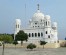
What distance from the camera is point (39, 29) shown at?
87.2 meters

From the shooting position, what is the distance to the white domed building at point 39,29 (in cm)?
8436

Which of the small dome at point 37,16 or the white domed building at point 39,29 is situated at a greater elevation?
the small dome at point 37,16

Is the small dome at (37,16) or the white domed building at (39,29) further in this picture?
the small dome at (37,16)

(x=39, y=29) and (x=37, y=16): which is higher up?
(x=37, y=16)

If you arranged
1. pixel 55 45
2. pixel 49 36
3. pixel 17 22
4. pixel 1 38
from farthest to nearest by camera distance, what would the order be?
pixel 17 22, pixel 49 36, pixel 55 45, pixel 1 38

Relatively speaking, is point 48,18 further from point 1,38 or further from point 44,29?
point 1,38

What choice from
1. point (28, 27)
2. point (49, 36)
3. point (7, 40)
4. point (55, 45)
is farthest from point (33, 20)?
point (7, 40)

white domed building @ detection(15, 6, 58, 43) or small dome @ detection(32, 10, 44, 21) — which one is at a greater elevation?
small dome @ detection(32, 10, 44, 21)

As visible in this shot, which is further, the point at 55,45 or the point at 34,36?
the point at 34,36

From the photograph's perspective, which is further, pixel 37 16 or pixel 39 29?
pixel 37 16

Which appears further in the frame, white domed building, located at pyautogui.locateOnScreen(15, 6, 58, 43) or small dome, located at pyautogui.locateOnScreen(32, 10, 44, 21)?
small dome, located at pyautogui.locateOnScreen(32, 10, 44, 21)

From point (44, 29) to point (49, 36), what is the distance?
12.2ft

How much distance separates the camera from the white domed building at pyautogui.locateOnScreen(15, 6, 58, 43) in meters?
84.4

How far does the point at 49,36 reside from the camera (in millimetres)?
83750
